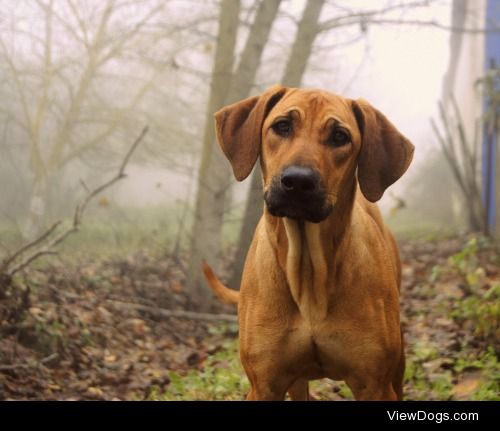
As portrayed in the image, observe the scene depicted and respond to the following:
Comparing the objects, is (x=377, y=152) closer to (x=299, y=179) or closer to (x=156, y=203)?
(x=299, y=179)

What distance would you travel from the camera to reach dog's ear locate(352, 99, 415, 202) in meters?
2.93

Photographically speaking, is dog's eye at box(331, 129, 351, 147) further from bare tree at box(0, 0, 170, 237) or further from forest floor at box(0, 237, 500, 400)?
bare tree at box(0, 0, 170, 237)

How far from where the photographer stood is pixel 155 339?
5559 millimetres

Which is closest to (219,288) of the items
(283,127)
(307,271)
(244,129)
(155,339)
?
(307,271)

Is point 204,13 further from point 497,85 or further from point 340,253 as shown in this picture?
point 340,253

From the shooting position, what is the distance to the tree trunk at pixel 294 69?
5.75 meters

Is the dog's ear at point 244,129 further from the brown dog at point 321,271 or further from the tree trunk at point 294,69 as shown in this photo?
the tree trunk at point 294,69

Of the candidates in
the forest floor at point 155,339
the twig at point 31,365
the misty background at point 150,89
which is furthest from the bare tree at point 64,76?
the twig at point 31,365

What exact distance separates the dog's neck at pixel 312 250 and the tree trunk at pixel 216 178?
3205 millimetres

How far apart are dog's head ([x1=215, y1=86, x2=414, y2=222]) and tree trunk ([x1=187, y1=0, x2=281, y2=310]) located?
307cm

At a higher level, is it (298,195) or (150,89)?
(150,89)

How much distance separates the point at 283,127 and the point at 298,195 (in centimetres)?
37

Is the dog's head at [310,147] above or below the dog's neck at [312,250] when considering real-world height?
above
